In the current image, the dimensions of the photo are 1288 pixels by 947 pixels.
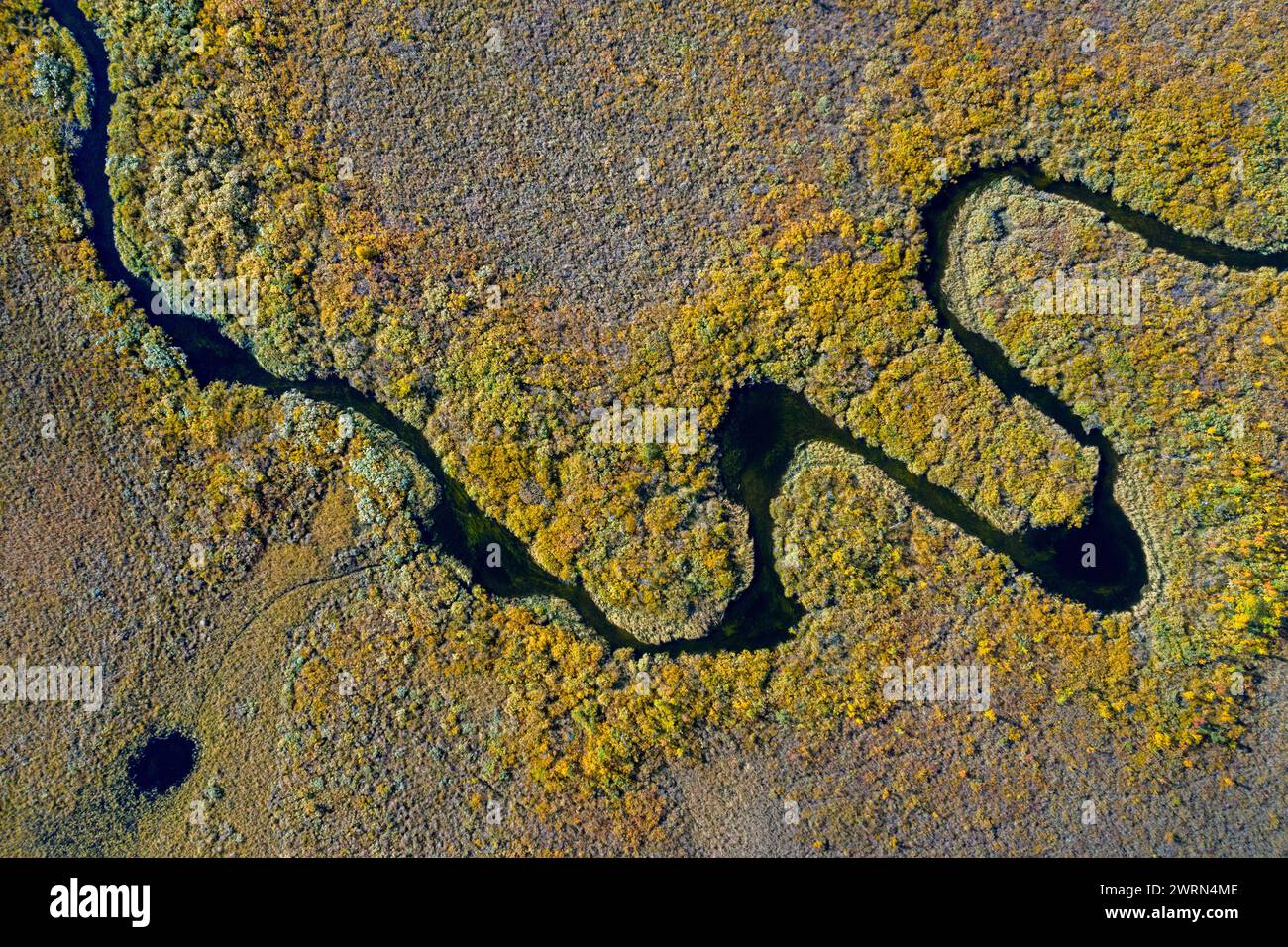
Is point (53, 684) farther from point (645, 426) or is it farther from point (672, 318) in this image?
point (672, 318)

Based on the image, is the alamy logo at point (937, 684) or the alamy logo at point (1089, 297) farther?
→ the alamy logo at point (1089, 297)

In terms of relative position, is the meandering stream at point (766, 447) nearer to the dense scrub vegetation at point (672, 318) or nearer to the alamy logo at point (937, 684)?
the dense scrub vegetation at point (672, 318)

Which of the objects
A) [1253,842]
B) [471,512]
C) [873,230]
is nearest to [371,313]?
[471,512]

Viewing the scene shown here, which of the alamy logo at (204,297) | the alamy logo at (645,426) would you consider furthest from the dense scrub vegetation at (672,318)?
the alamy logo at (204,297)
